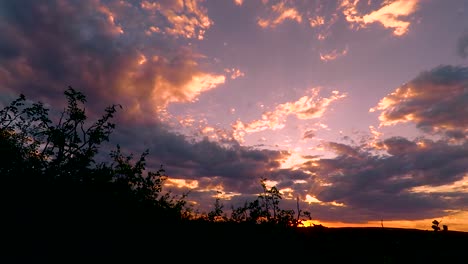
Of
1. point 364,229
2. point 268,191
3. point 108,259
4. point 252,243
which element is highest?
point 268,191

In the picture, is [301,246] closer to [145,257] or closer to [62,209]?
[145,257]

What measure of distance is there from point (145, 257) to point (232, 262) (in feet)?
12.2

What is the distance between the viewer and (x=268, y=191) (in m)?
30.5

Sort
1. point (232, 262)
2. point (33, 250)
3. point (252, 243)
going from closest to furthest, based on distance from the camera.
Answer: point (33, 250) → point (232, 262) → point (252, 243)

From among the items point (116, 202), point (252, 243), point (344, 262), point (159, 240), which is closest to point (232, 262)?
point (252, 243)

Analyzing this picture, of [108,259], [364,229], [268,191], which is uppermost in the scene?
[268,191]

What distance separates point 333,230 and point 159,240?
28.7ft

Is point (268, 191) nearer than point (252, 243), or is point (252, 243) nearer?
point (252, 243)

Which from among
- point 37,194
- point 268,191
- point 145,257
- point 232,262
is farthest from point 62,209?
point 268,191

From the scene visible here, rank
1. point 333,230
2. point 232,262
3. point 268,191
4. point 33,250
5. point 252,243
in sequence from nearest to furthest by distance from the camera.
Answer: point 33,250
point 232,262
point 252,243
point 333,230
point 268,191

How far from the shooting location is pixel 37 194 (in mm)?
15328

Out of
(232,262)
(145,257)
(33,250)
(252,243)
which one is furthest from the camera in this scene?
(252,243)

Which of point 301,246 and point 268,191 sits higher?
point 268,191

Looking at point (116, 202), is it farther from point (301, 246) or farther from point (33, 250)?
point (301, 246)
